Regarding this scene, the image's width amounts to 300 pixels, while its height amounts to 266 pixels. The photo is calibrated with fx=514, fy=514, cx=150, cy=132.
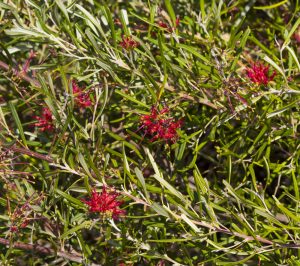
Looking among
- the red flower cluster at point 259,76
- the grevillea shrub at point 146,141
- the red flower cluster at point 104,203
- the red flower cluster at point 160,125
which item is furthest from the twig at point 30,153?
the red flower cluster at point 259,76

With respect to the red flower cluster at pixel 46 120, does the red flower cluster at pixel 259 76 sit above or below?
above

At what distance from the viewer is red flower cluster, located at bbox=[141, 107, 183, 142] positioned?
1.31 meters

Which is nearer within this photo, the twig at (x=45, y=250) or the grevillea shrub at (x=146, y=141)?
the grevillea shrub at (x=146, y=141)

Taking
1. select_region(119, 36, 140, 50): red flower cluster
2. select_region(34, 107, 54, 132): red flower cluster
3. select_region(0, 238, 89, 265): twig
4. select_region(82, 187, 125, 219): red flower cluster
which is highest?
select_region(119, 36, 140, 50): red flower cluster

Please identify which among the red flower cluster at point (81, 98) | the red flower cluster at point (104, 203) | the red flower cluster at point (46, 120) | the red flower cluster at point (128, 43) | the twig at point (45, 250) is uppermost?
the red flower cluster at point (128, 43)

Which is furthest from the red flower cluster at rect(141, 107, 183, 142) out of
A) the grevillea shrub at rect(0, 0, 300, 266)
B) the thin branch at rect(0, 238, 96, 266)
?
the thin branch at rect(0, 238, 96, 266)

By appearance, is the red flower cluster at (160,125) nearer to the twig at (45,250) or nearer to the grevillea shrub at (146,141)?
the grevillea shrub at (146,141)

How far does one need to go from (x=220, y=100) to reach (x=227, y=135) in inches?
8.7

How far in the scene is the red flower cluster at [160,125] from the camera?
1.31 m

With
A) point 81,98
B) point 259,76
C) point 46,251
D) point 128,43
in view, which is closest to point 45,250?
point 46,251

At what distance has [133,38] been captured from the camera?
1.38 meters

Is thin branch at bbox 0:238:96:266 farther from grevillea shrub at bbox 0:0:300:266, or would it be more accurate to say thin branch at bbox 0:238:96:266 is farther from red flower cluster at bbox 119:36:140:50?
Result: red flower cluster at bbox 119:36:140:50

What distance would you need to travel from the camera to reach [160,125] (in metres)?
1.33

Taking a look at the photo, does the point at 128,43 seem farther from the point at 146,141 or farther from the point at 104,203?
the point at 104,203
